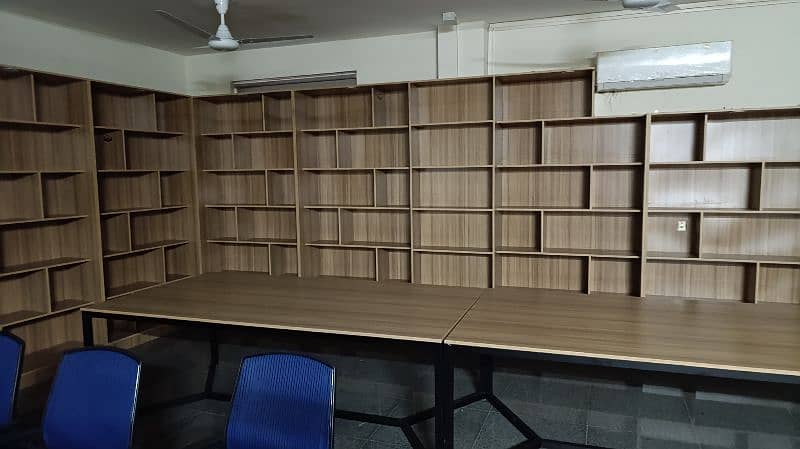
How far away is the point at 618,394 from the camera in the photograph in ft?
11.9

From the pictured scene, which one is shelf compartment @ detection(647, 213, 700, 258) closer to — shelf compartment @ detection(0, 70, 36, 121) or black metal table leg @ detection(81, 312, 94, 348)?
black metal table leg @ detection(81, 312, 94, 348)

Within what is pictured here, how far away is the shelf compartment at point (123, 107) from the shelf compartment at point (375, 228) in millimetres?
2073

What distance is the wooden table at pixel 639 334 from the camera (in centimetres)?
211

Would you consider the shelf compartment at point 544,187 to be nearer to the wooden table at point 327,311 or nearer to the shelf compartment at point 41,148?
the wooden table at point 327,311

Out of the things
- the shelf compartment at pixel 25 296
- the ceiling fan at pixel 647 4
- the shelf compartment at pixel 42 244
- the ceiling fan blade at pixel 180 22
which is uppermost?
the ceiling fan blade at pixel 180 22

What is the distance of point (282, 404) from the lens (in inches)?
71.9

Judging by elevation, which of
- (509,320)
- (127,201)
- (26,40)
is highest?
(26,40)

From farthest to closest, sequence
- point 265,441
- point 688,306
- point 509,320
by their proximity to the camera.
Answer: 1. point 688,306
2. point 509,320
3. point 265,441

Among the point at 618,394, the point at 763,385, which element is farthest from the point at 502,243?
the point at 763,385

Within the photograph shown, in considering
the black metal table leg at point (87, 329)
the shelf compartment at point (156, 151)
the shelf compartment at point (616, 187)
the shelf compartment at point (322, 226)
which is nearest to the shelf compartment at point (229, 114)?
→ the shelf compartment at point (156, 151)

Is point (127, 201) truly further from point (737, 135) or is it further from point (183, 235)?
point (737, 135)

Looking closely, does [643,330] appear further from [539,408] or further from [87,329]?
[87,329]

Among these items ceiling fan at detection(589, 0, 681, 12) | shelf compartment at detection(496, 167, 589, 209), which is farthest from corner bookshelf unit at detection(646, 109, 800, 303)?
ceiling fan at detection(589, 0, 681, 12)

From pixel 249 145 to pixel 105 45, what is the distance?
1.53 metres
